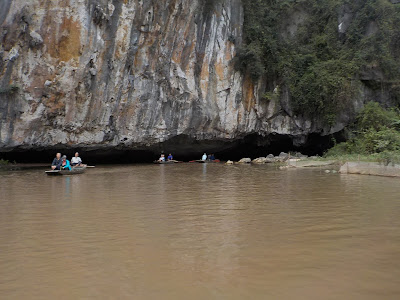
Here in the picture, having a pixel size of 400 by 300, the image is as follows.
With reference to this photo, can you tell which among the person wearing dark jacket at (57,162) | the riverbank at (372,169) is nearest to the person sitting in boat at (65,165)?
the person wearing dark jacket at (57,162)

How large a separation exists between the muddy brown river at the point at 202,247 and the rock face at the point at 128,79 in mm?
9339

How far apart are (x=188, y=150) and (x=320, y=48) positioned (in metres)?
10.9

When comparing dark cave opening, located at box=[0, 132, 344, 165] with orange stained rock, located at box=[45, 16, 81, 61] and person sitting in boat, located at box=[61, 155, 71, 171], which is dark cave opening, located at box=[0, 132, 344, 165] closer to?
person sitting in boat, located at box=[61, 155, 71, 171]

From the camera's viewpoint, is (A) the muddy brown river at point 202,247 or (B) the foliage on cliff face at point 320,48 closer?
(A) the muddy brown river at point 202,247

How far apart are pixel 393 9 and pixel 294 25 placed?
20.2 ft

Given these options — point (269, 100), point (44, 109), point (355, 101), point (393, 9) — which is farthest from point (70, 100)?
point (393, 9)

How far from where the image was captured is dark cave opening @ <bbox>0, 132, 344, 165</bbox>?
22.1m

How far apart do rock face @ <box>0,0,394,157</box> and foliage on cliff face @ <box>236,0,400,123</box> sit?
1141mm

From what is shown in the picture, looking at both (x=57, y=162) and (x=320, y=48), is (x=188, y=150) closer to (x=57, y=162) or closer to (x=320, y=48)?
(x=320, y=48)

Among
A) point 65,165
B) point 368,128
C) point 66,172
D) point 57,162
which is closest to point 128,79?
point 65,165

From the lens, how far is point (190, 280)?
12.0ft

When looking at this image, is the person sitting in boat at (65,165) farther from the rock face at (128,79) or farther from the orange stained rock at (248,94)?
the orange stained rock at (248,94)

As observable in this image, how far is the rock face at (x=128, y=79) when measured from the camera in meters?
16.2

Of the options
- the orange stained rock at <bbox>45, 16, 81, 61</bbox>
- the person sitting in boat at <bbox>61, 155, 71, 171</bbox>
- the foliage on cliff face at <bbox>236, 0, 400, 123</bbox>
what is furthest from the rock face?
the person sitting in boat at <bbox>61, 155, 71, 171</bbox>
